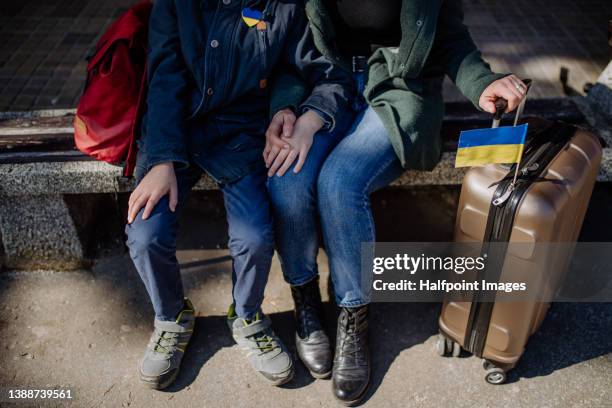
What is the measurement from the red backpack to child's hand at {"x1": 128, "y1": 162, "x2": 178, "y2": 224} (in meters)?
0.26

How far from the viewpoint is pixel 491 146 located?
74.2 inches

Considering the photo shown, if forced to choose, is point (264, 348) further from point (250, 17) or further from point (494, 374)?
point (250, 17)

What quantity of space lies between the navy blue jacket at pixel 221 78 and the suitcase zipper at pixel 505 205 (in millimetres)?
690

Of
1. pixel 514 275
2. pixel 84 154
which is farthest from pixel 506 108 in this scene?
pixel 84 154

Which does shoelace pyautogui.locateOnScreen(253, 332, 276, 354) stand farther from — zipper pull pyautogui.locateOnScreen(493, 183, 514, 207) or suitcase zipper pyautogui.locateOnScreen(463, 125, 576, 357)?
zipper pull pyautogui.locateOnScreen(493, 183, 514, 207)

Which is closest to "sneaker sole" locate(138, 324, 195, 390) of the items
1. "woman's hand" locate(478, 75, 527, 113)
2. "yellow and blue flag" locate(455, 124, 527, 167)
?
"yellow and blue flag" locate(455, 124, 527, 167)

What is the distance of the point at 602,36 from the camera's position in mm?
4543

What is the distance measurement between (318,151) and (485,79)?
662mm

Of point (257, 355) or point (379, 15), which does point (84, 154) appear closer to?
point (257, 355)

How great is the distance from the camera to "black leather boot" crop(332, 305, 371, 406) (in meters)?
2.17

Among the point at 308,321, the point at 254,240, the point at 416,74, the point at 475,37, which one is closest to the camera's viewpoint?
the point at 254,240

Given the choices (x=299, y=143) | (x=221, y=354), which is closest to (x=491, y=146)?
(x=299, y=143)

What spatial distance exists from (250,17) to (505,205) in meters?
1.15

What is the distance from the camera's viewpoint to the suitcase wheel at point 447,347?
2.34 metres
